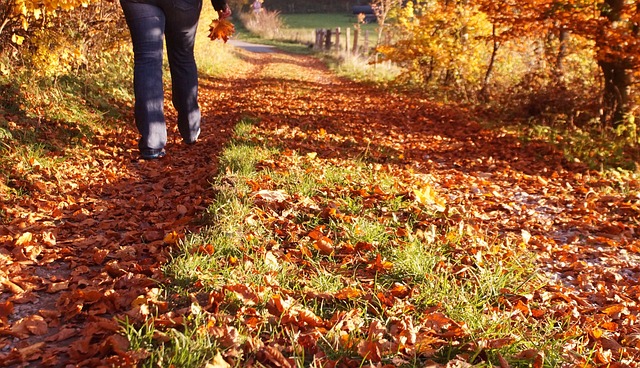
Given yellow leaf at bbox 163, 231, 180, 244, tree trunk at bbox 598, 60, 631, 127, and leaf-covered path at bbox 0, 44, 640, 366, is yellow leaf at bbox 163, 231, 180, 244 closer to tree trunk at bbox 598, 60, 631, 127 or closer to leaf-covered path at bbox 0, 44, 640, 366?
leaf-covered path at bbox 0, 44, 640, 366

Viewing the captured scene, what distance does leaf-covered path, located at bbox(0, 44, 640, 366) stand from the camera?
2131 millimetres

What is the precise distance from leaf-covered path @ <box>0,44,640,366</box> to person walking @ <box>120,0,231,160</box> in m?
0.42

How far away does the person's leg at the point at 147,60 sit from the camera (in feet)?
12.5

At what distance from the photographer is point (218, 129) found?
6.27 metres

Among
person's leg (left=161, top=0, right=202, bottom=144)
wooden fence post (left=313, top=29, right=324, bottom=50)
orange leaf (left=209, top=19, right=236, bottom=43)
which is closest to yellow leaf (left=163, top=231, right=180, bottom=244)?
person's leg (left=161, top=0, right=202, bottom=144)

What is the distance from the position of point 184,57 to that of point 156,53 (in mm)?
387

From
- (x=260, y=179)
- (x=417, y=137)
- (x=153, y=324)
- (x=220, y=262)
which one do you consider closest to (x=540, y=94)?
(x=417, y=137)

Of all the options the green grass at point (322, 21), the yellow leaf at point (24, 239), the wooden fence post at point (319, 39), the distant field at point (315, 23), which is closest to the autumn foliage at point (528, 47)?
the yellow leaf at point (24, 239)

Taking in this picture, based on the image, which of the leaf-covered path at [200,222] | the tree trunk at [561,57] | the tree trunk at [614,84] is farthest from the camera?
the tree trunk at [561,57]

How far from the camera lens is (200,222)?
3.05 meters

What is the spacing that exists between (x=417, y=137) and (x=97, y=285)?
17.1 feet

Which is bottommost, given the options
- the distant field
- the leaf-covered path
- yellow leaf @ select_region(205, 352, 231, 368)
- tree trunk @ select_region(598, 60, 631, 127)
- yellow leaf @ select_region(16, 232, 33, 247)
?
the leaf-covered path

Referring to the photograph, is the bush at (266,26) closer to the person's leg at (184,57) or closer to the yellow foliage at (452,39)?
the yellow foliage at (452,39)

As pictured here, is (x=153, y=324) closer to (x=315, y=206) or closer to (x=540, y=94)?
(x=315, y=206)
